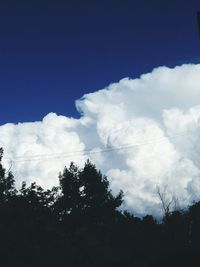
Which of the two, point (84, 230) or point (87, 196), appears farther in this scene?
point (87, 196)

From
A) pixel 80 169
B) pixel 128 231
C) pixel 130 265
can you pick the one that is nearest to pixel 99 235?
pixel 128 231

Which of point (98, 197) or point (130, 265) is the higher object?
point (98, 197)

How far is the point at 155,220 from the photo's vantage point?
8119cm

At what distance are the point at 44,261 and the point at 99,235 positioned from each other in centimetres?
3187

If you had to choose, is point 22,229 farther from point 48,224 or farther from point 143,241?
point 143,241

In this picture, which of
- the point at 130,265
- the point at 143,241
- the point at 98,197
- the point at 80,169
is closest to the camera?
the point at 130,265

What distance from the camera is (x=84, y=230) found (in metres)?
53.8

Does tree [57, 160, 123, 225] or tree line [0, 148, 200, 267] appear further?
tree [57, 160, 123, 225]

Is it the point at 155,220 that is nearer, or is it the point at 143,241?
the point at 143,241

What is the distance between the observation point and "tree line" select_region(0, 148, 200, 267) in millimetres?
28273

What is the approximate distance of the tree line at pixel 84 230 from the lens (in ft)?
92.8

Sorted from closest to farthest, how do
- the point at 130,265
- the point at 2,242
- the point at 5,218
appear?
the point at 2,242 → the point at 5,218 → the point at 130,265

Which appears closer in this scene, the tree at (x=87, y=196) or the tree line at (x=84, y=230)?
the tree line at (x=84, y=230)

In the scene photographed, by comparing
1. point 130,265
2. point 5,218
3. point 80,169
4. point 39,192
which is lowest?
point 130,265
